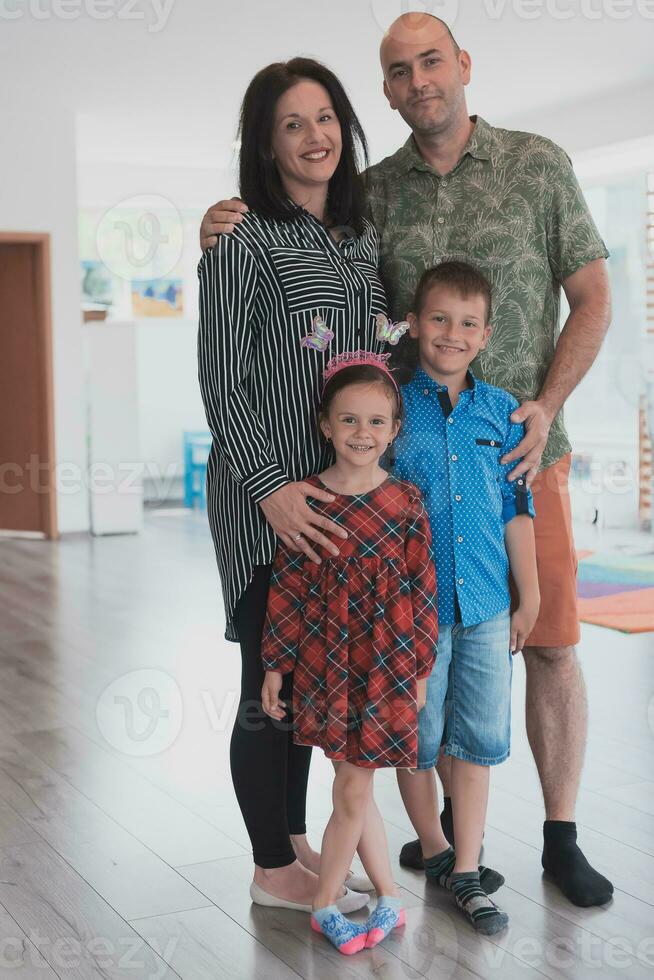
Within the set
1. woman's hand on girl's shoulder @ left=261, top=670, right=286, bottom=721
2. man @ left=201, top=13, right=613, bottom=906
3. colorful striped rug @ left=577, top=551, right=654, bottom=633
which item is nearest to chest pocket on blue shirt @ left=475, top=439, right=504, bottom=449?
man @ left=201, top=13, right=613, bottom=906

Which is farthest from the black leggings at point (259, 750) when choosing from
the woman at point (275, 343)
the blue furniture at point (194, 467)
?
the blue furniture at point (194, 467)

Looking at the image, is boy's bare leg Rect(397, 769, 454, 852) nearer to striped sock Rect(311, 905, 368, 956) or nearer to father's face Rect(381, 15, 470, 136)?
striped sock Rect(311, 905, 368, 956)

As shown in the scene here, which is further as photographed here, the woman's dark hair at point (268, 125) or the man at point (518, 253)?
the man at point (518, 253)

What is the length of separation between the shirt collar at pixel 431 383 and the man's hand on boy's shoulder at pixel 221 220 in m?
0.42

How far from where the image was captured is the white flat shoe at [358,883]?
2219 mm

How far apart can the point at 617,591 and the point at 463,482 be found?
3.52 metres

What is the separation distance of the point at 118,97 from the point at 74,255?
100 cm

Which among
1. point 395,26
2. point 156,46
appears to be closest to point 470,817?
point 395,26

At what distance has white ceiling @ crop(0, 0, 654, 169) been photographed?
5.49 meters

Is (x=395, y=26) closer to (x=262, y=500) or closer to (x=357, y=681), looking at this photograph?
(x=262, y=500)

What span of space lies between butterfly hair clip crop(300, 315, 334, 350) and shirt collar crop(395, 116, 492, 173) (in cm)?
47

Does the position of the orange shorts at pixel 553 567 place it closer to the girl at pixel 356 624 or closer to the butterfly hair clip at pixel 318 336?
the girl at pixel 356 624

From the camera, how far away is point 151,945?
1994 mm

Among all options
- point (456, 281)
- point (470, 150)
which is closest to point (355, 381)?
point (456, 281)
